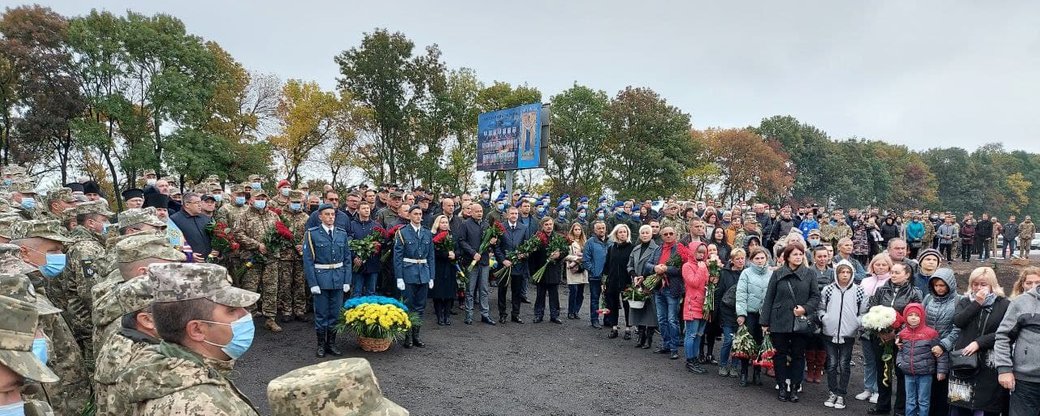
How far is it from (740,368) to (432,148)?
1124 inches

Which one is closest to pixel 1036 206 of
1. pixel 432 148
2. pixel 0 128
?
pixel 432 148

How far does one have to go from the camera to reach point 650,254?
8.90m

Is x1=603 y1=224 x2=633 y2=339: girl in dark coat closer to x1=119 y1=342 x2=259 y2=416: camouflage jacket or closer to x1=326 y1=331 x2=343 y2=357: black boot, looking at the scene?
x1=326 y1=331 x2=343 y2=357: black boot

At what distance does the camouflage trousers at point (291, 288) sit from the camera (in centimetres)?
949

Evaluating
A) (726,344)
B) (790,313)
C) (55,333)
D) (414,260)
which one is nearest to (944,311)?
(790,313)

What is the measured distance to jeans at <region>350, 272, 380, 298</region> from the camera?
31.0 ft

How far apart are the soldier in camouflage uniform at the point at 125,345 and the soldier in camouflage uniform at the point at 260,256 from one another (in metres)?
6.63

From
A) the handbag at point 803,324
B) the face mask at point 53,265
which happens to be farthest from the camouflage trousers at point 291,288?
the handbag at point 803,324

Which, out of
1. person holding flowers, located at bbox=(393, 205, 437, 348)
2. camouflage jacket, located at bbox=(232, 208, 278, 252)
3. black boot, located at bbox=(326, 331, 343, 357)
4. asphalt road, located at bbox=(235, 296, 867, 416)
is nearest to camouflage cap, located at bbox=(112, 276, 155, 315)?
asphalt road, located at bbox=(235, 296, 867, 416)

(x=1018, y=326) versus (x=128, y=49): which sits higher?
(x=128, y=49)


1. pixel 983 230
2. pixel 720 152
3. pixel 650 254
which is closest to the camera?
pixel 650 254

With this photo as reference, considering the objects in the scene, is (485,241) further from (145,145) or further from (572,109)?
(572,109)

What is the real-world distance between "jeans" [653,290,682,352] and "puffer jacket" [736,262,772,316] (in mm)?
1124

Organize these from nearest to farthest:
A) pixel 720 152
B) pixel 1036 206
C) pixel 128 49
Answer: pixel 128 49
pixel 720 152
pixel 1036 206
